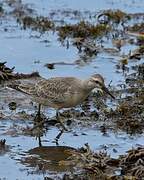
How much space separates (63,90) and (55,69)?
354 cm

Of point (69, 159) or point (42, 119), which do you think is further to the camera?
point (42, 119)

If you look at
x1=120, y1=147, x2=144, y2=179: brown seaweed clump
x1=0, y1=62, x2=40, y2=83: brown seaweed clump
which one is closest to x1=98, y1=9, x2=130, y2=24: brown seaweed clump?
x1=0, y1=62, x2=40, y2=83: brown seaweed clump

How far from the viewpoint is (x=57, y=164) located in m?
10.3

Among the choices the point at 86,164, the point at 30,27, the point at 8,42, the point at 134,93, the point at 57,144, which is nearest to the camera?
the point at 86,164

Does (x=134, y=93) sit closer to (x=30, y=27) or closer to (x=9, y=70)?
(x=9, y=70)

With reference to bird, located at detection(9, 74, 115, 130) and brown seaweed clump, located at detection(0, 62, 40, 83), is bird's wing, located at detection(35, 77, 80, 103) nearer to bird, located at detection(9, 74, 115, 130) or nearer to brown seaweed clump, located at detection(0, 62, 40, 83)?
bird, located at detection(9, 74, 115, 130)

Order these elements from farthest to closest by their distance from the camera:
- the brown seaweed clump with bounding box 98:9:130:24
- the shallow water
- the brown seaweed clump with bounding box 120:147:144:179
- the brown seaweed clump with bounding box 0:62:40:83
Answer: the brown seaweed clump with bounding box 98:9:130:24, the brown seaweed clump with bounding box 0:62:40:83, the shallow water, the brown seaweed clump with bounding box 120:147:144:179

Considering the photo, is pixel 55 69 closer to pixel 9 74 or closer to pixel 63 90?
pixel 9 74

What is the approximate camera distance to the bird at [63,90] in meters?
11.9

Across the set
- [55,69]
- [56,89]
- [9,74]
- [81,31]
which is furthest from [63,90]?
[81,31]

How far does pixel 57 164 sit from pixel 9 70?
468 cm

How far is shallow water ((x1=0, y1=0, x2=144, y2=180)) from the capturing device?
10742mm

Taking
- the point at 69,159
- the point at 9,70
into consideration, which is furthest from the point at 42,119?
the point at 9,70

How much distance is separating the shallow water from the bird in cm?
41
